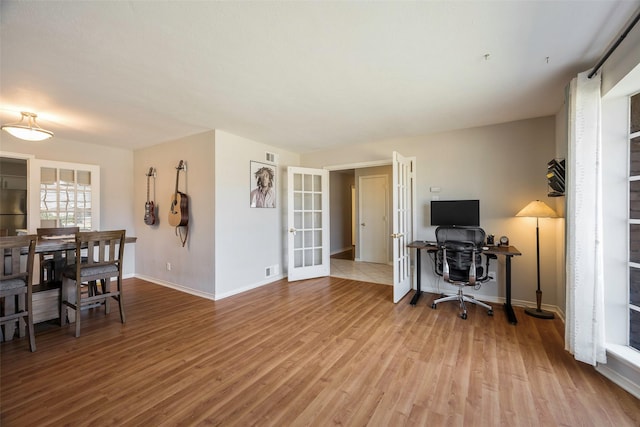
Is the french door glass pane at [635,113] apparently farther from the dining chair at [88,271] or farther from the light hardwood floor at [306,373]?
the dining chair at [88,271]

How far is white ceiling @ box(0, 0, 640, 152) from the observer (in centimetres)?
146

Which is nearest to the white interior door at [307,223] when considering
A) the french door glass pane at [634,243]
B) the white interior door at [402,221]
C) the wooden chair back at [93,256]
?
the white interior door at [402,221]

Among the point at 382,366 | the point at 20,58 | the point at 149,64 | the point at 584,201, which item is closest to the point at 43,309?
the point at 20,58

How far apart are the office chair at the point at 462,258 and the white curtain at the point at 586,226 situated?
92 cm

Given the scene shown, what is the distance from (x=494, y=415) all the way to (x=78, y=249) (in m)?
3.53

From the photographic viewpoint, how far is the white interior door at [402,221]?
134 inches

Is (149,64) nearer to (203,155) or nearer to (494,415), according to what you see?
(203,155)

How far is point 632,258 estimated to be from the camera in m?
1.89

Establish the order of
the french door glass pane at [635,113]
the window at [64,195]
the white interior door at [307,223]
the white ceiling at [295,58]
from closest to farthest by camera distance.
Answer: the white ceiling at [295,58]
the french door glass pane at [635,113]
the window at [64,195]
the white interior door at [307,223]

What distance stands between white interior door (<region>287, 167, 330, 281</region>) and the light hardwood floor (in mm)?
1608

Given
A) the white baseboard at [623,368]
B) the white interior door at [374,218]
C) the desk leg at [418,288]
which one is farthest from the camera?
the white interior door at [374,218]

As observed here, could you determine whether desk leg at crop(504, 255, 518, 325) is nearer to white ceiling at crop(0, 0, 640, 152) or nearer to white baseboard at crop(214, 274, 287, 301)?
white ceiling at crop(0, 0, 640, 152)

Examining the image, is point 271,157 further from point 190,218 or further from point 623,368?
point 623,368

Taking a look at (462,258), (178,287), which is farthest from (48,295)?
(462,258)
